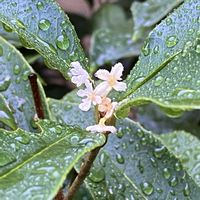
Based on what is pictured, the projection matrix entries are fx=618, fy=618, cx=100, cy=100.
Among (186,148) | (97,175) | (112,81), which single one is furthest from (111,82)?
(186,148)

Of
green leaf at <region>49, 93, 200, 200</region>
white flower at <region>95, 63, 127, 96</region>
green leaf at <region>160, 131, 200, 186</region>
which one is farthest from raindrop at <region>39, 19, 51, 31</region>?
green leaf at <region>160, 131, 200, 186</region>

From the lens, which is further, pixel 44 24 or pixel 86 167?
pixel 44 24

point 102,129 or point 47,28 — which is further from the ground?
point 47,28

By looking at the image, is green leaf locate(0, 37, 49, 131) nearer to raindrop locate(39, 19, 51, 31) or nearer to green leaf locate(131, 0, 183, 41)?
raindrop locate(39, 19, 51, 31)

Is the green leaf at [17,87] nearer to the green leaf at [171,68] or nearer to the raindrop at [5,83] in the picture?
the raindrop at [5,83]

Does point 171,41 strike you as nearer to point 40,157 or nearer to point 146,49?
point 146,49

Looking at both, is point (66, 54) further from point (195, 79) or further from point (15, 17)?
point (195, 79)
